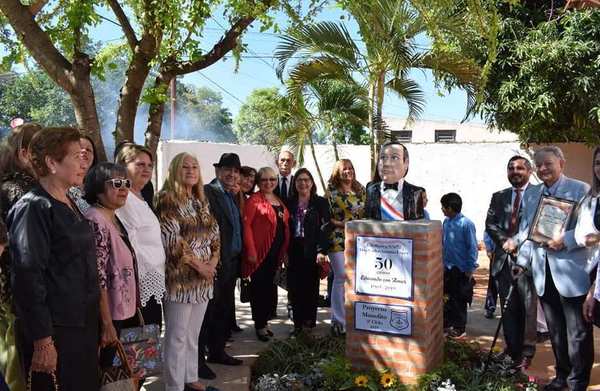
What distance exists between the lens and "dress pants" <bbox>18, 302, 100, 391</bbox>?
8.20ft

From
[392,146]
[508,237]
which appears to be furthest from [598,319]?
[392,146]

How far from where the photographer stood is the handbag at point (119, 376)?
276 cm

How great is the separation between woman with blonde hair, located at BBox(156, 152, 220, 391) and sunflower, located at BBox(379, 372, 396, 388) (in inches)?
55.8

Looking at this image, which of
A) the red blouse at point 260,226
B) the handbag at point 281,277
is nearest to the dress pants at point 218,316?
the red blouse at point 260,226

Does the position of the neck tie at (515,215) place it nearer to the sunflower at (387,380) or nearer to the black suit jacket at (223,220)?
the sunflower at (387,380)

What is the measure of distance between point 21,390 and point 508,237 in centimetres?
363

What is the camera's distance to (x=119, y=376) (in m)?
2.79

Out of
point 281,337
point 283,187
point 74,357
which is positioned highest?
point 283,187

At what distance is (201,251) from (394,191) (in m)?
1.55

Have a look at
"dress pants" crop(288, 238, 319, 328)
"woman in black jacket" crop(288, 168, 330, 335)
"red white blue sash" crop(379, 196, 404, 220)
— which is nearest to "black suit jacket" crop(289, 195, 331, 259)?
"woman in black jacket" crop(288, 168, 330, 335)

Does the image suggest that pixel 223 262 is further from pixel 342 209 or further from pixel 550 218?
pixel 550 218

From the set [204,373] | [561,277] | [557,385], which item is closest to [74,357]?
[204,373]

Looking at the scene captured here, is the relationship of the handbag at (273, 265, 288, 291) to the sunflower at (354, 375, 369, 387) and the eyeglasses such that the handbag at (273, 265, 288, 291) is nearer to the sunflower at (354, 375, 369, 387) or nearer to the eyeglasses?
the sunflower at (354, 375, 369, 387)

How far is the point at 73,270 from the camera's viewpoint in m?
2.55
